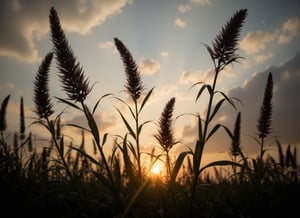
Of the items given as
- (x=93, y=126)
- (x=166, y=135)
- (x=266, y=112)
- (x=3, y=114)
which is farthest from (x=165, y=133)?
(x=3, y=114)

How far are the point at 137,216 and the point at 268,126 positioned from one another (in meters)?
3.61

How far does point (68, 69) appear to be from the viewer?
124 inches

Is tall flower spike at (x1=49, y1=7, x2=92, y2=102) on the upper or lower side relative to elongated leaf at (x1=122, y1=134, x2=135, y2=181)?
upper

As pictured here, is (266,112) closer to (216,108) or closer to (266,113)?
(266,113)

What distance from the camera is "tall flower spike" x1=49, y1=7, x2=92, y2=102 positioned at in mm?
3104

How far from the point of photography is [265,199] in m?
4.36

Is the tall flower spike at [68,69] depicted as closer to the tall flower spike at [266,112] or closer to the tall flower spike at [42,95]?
the tall flower spike at [42,95]

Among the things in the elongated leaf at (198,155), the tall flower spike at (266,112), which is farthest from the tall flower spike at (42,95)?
the tall flower spike at (266,112)

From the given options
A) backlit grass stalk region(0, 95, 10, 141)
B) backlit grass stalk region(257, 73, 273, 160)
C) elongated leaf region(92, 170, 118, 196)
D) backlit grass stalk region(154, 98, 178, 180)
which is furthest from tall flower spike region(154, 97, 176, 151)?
backlit grass stalk region(0, 95, 10, 141)

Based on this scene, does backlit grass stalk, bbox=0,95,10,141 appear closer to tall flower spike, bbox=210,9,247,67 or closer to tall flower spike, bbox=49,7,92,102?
tall flower spike, bbox=49,7,92,102

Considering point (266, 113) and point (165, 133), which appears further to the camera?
point (266, 113)

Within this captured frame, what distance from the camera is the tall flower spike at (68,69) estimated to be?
3.10m

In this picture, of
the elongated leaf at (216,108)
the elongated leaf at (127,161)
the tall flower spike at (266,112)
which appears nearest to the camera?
the elongated leaf at (127,161)

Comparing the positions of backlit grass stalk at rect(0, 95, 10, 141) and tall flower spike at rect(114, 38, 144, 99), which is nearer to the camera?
tall flower spike at rect(114, 38, 144, 99)
